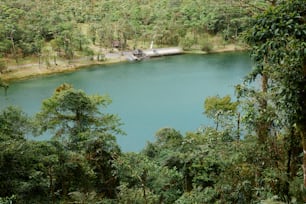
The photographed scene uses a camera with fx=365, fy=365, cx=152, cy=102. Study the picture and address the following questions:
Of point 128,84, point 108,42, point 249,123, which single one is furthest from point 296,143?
point 108,42

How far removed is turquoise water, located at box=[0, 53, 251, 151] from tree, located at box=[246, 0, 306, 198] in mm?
10107

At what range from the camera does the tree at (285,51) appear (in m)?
2.92

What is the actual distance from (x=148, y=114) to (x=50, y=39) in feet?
53.3

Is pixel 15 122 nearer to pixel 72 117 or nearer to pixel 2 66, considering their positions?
pixel 72 117

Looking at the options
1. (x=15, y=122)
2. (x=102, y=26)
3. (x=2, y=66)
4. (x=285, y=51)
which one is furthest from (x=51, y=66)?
(x=285, y=51)

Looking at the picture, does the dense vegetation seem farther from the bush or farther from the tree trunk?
the tree trunk

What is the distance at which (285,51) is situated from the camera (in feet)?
9.87

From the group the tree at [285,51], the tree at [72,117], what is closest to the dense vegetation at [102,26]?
the tree at [72,117]

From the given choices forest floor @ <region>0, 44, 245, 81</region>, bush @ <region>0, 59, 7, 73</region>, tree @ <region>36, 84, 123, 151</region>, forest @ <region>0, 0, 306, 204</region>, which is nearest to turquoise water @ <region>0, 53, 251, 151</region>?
forest floor @ <region>0, 44, 245, 81</region>

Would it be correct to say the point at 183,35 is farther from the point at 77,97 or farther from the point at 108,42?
the point at 77,97

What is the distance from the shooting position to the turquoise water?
15.7 meters

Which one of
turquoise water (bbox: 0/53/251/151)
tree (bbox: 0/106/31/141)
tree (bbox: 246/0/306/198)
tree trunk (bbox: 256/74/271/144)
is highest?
tree (bbox: 246/0/306/198)

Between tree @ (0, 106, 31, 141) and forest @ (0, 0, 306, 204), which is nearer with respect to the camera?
forest @ (0, 0, 306, 204)

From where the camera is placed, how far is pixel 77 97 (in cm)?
923
